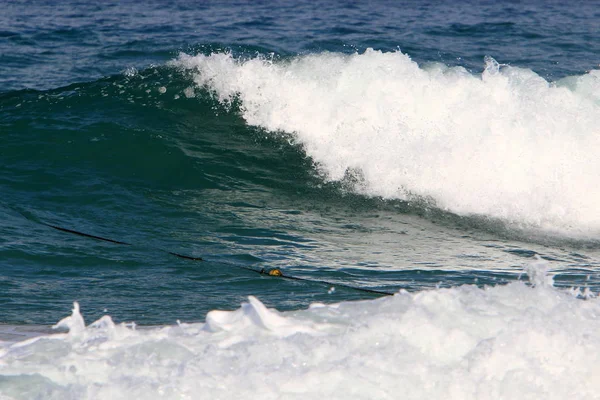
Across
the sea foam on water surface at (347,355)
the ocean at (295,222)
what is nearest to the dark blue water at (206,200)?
the ocean at (295,222)

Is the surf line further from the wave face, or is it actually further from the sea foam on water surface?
the wave face

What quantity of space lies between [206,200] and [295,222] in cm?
94

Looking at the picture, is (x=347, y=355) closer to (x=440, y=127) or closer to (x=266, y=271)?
(x=266, y=271)

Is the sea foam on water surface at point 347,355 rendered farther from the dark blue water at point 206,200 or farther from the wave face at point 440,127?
the wave face at point 440,127

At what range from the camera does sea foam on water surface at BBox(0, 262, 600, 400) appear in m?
2.93

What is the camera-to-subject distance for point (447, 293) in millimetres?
3459

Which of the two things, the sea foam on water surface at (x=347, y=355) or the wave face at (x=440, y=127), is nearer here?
the sea foam on water surface at (x=347, y=355)

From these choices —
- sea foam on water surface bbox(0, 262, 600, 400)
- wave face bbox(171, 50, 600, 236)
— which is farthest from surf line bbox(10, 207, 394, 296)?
wave face bbox(171, 50, 600, 236)

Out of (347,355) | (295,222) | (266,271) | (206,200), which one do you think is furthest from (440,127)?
(347,355)

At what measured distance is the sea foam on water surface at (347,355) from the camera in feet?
9.62

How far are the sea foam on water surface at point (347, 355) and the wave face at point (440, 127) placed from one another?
139 inches

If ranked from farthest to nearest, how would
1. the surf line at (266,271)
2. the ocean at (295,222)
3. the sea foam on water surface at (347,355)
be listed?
1. the surf line at (266,271)
2. the ocean at (295,222)
3. the sea foam on water surface at (347,355)

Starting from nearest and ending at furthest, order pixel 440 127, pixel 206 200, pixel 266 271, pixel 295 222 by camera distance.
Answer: pixel 266 271 < pixel 295 222 < pixel 206 200 < pixel 440 127

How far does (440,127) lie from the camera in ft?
26.5
